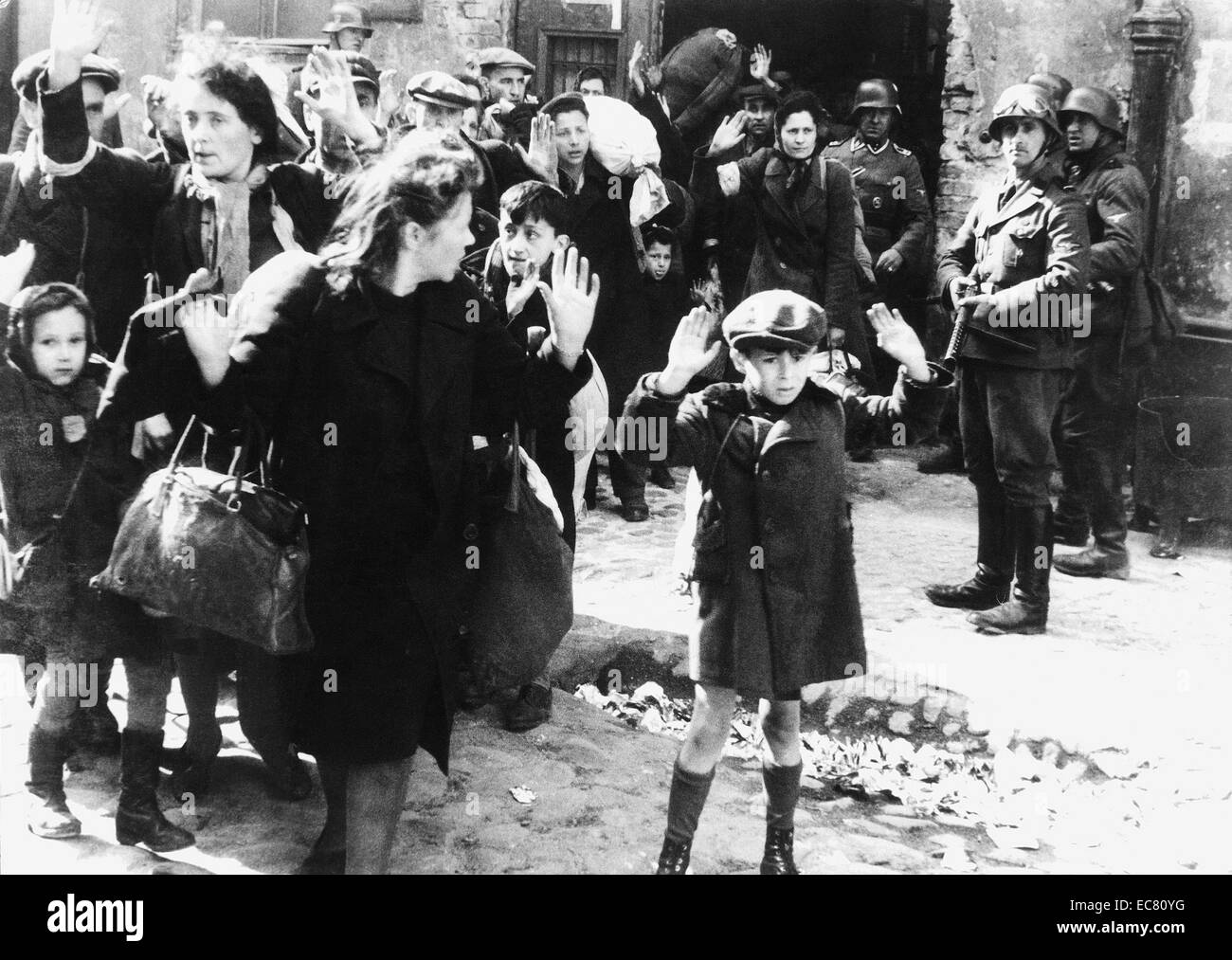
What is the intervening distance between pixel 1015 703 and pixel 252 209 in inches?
124

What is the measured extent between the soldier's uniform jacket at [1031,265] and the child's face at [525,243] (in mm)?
2208

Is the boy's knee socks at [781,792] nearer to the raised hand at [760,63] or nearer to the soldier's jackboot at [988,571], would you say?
the soldier's jackboot at [988,571]

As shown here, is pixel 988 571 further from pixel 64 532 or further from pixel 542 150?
pixel 64 532

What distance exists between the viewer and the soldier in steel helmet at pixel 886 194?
8.43m

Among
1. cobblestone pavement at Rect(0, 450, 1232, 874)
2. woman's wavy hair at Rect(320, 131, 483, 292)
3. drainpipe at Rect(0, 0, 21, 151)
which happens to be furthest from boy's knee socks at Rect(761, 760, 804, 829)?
drainpipe at Rect(0, 0, 21, 151)

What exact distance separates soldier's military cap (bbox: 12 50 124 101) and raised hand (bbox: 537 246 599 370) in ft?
6.15

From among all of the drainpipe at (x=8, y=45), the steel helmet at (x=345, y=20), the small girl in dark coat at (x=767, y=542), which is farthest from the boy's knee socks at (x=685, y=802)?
the steel helmet at (x=345, y=20)

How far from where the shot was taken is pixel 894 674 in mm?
5379

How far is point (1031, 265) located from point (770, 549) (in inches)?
109

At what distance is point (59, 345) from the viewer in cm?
388

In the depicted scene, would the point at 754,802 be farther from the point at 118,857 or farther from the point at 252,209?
the point at 252,209

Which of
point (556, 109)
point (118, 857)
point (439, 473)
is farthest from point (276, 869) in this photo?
point (556, 109)

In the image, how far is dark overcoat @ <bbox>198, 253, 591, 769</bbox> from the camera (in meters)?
3.27

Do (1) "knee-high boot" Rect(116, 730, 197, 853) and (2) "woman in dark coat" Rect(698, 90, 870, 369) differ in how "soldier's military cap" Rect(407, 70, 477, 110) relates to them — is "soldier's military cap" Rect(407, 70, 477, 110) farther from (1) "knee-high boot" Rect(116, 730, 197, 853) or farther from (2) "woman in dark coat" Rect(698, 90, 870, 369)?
(1) "knee-high boot" Rect(116, 730, 197, 853)
